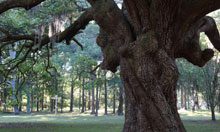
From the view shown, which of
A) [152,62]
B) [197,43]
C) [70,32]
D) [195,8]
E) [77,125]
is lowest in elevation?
[77,125]

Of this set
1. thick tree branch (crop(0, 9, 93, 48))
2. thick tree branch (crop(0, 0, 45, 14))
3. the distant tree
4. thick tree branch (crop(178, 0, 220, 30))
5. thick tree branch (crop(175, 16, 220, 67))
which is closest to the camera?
thick tree branch (crop(178, 0, 220, 30))

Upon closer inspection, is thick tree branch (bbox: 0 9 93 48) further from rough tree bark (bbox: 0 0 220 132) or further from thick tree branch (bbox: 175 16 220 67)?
thick tree branch (bbox: 175 16 220 67)

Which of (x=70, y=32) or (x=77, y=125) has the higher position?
(x=70, y=32)

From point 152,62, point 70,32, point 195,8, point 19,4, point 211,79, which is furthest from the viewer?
point 211,79

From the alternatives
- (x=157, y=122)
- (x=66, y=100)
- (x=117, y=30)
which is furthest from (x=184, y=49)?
(x=66, y=100)

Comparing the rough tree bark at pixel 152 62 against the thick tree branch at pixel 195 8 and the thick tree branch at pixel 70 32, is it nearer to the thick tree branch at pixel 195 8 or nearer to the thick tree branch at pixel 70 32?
the thick tree branch at pixel 195 8

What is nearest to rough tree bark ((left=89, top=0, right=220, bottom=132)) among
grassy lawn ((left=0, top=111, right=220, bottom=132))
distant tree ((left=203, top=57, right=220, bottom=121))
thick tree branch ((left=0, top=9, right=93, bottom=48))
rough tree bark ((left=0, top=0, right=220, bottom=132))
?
rough tree bark ((left=0, top=0, right=220, bottom=132))

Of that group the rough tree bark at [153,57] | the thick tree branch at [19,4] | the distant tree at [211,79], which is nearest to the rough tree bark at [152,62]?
the rough tree bark at [153,57]

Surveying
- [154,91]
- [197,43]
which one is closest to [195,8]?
[154,91]

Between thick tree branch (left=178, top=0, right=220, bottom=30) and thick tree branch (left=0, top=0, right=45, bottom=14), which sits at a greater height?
thick tree branch (left=0, top=0, right=45, bottom=14)

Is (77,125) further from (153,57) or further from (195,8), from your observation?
(195,8)

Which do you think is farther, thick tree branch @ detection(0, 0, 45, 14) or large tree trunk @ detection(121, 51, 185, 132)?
thick tree branch @ detection(0, 0, 45, 14)

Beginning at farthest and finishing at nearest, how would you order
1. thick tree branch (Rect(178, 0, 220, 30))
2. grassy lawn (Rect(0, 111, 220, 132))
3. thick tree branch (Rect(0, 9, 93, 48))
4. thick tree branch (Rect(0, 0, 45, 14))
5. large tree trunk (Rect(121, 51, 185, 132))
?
grassy lawn (Rect(0, 111, 220, 132)), thick tree branch (Rect(0, 9, 93, 48)), thick tree branch (Rect(0, 0, 45, 14)), thick tree branch (Rect(178, 0, 220, 30)), large tree trunk (Rect(121, 51, 185, 132))

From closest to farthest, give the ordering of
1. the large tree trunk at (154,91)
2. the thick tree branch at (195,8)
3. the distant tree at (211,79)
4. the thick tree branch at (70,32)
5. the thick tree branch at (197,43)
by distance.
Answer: the large tree trunk at (154,91) < the thick tree branch at (195,8) < the thick tree branch at (197,43) < the thick tree branch at (70,32) < the distant tree at (211,79)
